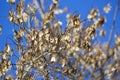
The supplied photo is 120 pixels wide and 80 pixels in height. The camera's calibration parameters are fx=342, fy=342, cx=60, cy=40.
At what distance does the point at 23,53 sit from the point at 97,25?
2.81 m

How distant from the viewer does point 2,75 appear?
10.5 m

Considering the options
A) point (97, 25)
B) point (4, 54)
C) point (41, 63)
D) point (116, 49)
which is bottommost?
point (116, 49)

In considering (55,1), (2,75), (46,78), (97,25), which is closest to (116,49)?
(97,25)

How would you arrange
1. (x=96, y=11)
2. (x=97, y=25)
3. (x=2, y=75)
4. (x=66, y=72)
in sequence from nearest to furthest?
(x=97, y=25), (x=96, y=11), (x=66, y=72), (x=2, y=75)

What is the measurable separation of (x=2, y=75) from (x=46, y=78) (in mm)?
1443

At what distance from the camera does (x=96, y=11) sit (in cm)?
878

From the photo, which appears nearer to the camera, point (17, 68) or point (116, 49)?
point (116, 49)

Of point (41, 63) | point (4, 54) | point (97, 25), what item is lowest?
point (97, 25)

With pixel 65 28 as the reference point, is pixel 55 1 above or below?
above

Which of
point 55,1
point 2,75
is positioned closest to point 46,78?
point 2,75

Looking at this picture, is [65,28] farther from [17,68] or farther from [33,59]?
[17,68]

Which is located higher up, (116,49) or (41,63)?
(41,63)

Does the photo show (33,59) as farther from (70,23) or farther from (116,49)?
(116,49)

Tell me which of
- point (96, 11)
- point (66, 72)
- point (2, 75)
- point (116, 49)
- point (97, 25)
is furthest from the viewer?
point (2, 75)
